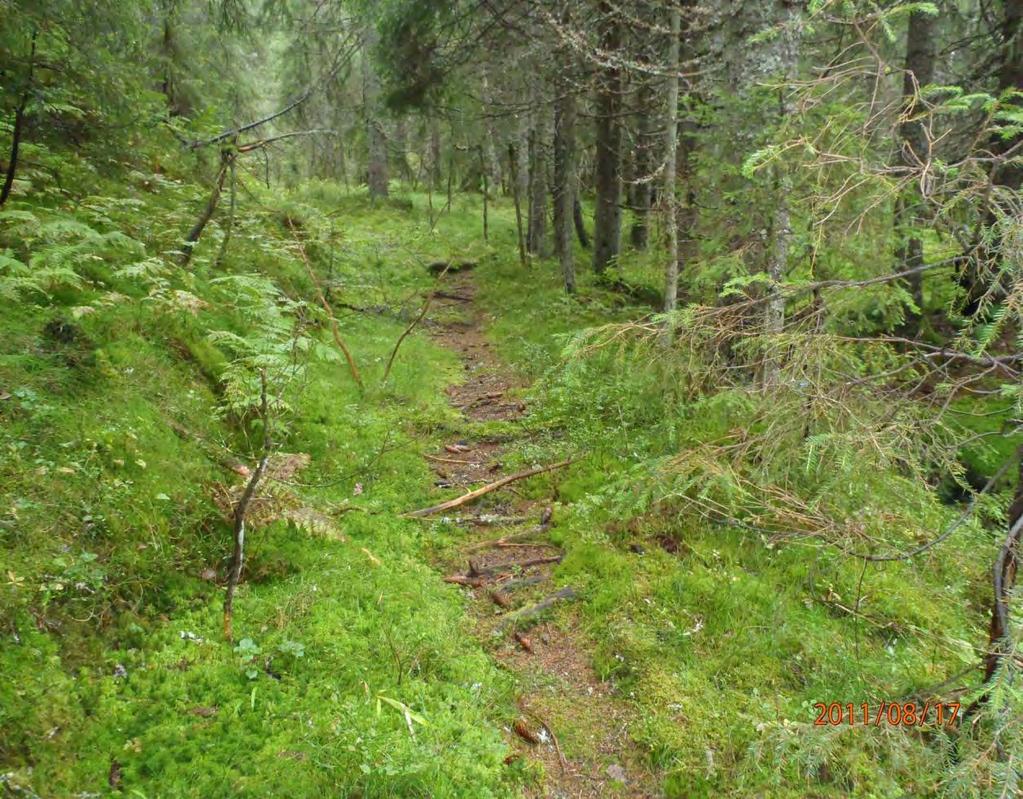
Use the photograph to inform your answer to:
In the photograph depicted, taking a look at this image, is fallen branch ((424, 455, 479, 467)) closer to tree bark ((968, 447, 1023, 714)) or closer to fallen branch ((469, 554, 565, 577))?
fallen branch ((469, 554, 565, 577))

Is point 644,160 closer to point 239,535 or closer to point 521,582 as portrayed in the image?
point 521,582

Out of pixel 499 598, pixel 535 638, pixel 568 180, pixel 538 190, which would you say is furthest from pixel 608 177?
pixel 535 638

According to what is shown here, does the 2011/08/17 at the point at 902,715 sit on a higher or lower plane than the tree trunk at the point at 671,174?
lower

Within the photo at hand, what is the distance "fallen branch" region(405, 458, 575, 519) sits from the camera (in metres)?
6.22

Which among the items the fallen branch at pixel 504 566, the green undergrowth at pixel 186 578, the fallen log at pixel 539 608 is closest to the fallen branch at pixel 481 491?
the green undergrowth at pixel 186 578

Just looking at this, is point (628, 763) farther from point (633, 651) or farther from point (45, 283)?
point (45, 283)

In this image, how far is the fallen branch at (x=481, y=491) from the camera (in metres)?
6.22

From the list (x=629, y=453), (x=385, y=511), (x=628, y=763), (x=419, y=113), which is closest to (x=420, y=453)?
(x=385, y=511)

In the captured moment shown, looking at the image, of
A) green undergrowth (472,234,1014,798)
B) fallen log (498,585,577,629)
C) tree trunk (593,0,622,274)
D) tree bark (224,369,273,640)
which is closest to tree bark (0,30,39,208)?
tree bark (224,369,273,640)

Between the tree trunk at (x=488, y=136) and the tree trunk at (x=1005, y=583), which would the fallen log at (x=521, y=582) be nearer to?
the tree trunk at (x=1005, y=583)

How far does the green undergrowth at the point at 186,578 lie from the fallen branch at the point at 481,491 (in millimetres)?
241

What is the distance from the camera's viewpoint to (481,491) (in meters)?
6.66

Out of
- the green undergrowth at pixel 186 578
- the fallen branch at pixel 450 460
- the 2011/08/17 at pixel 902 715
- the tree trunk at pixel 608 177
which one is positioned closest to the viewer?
the green undergrowth at pixel 186 578

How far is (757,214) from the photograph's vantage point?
6539mm
